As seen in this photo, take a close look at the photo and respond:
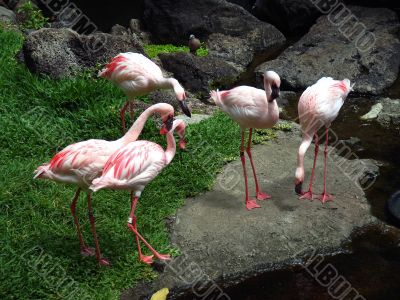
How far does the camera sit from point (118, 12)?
48.3 ft

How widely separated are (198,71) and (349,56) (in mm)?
2480

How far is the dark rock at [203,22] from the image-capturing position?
35.1 ft

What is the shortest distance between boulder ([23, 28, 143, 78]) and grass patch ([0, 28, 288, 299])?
0.57ft

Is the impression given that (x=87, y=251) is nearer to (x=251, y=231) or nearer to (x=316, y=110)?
(x=251, y=231)

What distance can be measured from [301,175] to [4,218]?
2.69m

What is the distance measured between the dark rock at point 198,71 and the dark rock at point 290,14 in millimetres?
2780

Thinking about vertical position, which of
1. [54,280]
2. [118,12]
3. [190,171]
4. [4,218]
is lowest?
[118,12]

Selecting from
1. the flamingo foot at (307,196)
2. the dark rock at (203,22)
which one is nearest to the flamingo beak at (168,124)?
the flamingo foot at (307,196)

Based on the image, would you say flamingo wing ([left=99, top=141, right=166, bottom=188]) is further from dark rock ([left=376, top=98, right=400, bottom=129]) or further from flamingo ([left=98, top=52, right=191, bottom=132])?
dark rock ([left=376, top=98, right=400, bottom=129])

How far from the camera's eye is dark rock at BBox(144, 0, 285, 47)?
35.1ft

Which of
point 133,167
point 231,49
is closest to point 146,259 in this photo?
point 133,167

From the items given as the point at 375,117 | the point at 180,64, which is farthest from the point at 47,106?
the point at 375,117

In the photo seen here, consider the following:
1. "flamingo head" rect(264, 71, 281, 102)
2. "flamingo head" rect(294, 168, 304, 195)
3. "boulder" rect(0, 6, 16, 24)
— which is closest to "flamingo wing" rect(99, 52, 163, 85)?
"flamingo head" rect(264, 71, 281, 102)

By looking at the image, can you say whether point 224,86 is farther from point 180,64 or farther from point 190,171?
point 190,171
